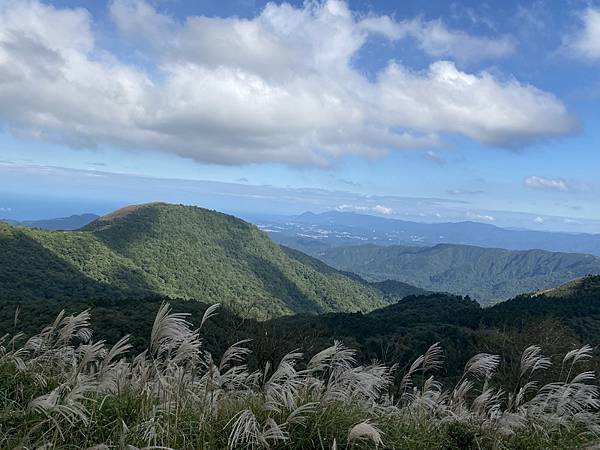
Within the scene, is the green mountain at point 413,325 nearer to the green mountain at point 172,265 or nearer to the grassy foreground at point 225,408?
the grassy foreground at point 225,408

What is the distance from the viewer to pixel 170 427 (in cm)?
303

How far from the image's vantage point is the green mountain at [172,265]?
77312mm

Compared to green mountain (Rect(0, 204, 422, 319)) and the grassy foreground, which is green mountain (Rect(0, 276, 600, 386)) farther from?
green mountain (Rect(0, 204, 422, 319))

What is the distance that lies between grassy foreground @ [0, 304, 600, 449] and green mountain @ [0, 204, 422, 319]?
4773cm

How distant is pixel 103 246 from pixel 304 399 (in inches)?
4465

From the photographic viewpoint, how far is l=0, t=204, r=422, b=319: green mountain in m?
77.3

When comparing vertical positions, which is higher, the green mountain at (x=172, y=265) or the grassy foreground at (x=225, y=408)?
the grassy foreground at (x=225, y=408)

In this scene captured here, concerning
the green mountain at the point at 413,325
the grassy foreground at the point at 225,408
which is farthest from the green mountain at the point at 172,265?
the grassy foreground at the point at 225,408

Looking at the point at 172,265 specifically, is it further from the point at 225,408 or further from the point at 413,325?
the point at 225,408

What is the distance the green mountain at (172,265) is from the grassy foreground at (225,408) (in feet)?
157

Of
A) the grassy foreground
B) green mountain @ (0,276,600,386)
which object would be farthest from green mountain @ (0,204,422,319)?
the grassy foreground

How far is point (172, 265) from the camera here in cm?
11994

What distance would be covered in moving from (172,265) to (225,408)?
401ft

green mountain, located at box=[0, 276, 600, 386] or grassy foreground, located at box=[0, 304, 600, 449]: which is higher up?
grassy foreground, located at box=[0, 304, 600, 449]
